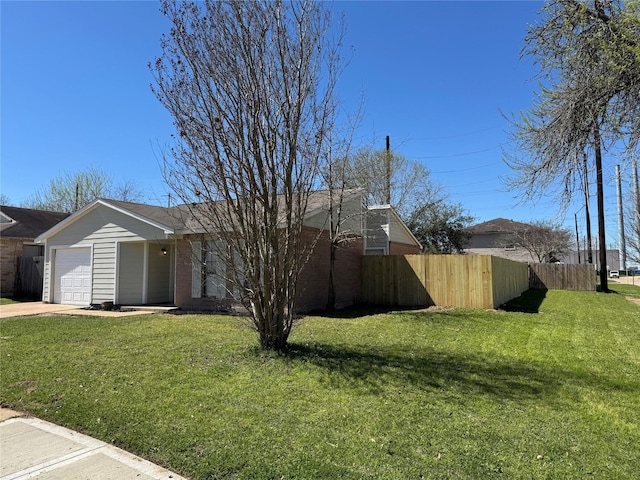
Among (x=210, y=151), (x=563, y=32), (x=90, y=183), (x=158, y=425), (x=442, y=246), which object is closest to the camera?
(x=158, y=425)

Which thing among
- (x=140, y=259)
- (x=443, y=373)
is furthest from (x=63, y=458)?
(x=140, y=259)

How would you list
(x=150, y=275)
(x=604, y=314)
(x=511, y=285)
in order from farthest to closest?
(x=511, y=285), (x=150, y=275), (x=604, y=314)

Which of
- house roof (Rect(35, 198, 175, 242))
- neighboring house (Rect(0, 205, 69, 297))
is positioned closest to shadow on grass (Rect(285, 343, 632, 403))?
house roof (Rect(35, 198, 175, 242))

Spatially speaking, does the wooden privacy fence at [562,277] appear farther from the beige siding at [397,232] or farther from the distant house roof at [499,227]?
the distant house roof at [499,227]

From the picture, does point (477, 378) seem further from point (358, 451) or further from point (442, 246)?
point (442, 246)

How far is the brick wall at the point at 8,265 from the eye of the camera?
19750mm

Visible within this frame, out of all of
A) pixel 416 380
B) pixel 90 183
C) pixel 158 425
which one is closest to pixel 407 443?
pixel 416 380

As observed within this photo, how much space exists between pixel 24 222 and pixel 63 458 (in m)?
22.1

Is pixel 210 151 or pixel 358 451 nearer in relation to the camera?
pixel 358 451

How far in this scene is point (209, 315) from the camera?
12.3 metres

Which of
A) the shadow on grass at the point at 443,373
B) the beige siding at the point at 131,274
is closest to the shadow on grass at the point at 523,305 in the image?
the shadow on grass at the point at 443,373

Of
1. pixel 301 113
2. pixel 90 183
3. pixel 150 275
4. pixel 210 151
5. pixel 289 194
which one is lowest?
pixel 150 275

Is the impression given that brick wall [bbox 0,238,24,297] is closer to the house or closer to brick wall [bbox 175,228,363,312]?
the house

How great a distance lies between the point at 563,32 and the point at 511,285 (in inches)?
518
